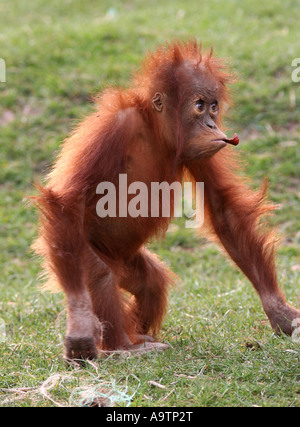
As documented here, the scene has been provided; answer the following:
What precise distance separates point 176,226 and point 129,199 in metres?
2.77

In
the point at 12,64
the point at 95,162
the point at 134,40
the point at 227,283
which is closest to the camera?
the point at 95,162

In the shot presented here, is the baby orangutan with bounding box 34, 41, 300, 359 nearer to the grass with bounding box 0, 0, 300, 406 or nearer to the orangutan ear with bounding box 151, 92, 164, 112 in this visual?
the orangutan ear with bounding box 151, 92, 164, 112

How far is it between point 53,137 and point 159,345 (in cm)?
401

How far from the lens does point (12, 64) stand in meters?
7.78

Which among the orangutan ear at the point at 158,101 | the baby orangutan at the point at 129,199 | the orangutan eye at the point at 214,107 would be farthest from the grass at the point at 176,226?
the orangutan ear at the point at 158,101

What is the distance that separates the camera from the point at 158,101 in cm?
343

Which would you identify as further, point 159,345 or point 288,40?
point 288,40

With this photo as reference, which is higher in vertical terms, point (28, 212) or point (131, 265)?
point (28, 212)

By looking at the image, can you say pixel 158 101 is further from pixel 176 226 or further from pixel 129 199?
pixel 176 226

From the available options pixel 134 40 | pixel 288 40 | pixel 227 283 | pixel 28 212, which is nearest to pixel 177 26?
pixel 134 40

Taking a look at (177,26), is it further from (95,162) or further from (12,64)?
(95,162)

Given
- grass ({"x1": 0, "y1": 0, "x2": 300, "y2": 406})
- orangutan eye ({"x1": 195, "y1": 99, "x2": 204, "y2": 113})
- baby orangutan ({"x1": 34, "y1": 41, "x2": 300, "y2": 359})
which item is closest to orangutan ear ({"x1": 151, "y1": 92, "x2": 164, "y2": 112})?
baby orangutan ({"x1": 34, "y1": 41, "x2": 300, "y2": 359})

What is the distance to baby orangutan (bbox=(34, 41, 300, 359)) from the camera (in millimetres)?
3217

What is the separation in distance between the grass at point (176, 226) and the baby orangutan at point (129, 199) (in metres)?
0.22
